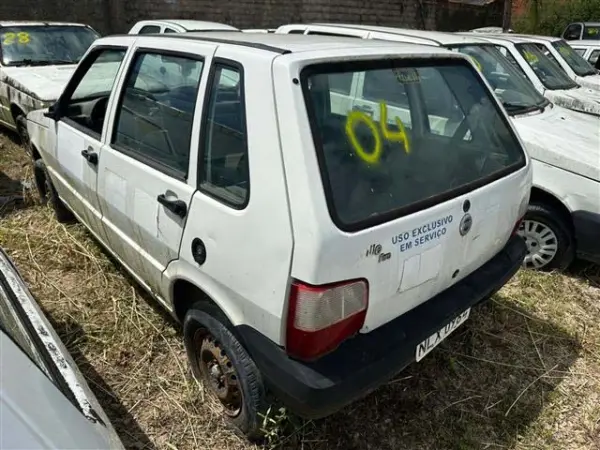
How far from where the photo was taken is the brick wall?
479 inches

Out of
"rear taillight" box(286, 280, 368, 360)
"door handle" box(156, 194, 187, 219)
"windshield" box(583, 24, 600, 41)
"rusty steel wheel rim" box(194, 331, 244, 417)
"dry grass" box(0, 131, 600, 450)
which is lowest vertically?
"dry grass" box(0, 131, 600, 450)

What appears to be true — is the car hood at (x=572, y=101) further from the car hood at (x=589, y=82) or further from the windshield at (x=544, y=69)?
the car hood at (x=589, y=82)

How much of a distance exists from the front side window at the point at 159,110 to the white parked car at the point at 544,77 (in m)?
4.12

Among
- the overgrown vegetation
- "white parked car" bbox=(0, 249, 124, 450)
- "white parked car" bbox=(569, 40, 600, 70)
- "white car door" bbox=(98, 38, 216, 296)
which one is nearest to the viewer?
"white parked car" bbox=(0, 249, 124, 450)

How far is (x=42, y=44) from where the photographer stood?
647cm

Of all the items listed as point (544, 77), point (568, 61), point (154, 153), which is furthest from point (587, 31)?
point (154, 153)

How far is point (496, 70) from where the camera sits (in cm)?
462

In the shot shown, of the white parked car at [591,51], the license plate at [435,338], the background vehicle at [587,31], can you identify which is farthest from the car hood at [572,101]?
the background vehicle at [587,31]

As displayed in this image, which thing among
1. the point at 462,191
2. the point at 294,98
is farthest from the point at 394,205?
the point at 294,98

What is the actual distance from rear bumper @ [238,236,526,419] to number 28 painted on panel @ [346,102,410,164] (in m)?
0.69

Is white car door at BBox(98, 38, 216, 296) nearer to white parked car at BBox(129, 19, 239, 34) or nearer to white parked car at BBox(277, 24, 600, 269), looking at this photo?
white parked car at BBox(277, 24, 600, 269)

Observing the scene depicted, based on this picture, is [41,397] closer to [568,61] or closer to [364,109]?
[364,109]

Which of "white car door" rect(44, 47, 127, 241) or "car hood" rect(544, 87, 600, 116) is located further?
"car hood" rect(544, 87, 600, 116)

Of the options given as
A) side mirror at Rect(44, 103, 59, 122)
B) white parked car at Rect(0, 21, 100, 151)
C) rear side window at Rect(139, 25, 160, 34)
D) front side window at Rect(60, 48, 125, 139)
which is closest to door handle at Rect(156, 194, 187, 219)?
front side window at Rect(60, 48, 125, 139)
